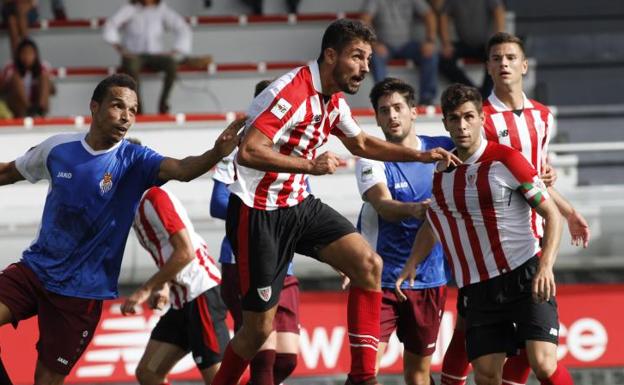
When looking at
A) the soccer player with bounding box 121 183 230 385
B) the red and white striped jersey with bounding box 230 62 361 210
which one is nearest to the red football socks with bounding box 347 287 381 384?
the red and white striped jersey with bounding box 230 62 361 210

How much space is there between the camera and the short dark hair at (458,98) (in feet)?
21.6

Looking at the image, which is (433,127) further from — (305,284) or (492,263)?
(492,263)

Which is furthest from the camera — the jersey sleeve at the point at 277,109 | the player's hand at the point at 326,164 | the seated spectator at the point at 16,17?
the seated spectator at the point at 16,17

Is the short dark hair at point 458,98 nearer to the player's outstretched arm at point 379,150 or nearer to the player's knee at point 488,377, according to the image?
the player's outstretched arm at point 379,150

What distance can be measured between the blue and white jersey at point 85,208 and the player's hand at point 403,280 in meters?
1.52

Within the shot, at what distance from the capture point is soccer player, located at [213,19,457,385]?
6156 mm

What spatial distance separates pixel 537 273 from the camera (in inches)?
251

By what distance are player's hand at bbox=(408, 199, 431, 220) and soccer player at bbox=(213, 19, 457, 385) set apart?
1.43ft

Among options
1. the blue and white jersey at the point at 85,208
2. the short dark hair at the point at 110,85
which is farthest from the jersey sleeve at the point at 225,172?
the short dark hair at the point at 110,85

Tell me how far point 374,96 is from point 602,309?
289cm

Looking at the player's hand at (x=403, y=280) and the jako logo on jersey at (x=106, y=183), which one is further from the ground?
the jako logo on jersey at (x=106, y=183)

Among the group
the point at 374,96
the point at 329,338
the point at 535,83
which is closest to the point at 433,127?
the point at 535,83

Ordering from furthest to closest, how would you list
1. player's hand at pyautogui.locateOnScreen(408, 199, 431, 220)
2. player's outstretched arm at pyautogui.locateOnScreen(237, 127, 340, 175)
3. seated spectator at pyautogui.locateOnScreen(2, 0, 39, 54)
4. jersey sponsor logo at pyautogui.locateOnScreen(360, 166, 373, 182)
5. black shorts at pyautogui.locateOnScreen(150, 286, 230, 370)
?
seated spectator at pyautogui.locateOnScreen(2, 0, 39, 54) < black shorts at pyautogui.locateOnScreen(150, 286, 230, 370) < jersey sponsor logo at pyautogui.locateOnScreen(360, 166, 373, 182) < player's hand at pyautogui.locateOnScreen(408, 199, 431, 220) < player's outstretched arm at pyautogui.locateOnScreen(237, 127, 340, 175)

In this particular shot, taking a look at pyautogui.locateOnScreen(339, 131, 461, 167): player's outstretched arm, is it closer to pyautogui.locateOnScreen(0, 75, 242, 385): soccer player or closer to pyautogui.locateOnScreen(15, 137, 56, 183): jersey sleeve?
pyautogui.locateOnScreen(0, 75, 242, 385): soccer player
